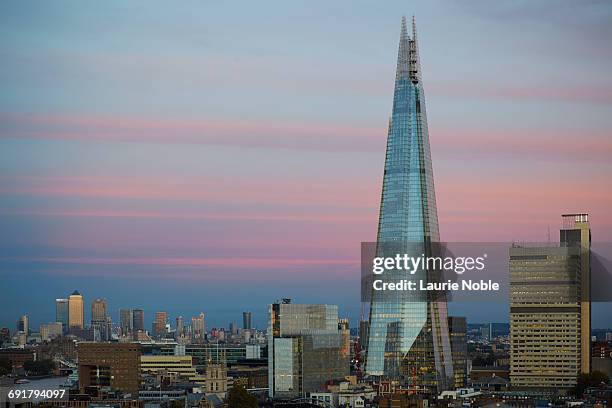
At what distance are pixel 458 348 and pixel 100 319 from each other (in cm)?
5136

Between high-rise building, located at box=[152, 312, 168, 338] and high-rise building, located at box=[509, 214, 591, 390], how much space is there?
214 ft

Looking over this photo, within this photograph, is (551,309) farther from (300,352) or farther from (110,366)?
(110,366)

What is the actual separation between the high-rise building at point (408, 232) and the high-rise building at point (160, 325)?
213 feet

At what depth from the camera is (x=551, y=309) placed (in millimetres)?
106000

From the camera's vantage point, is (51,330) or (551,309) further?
(51,330)

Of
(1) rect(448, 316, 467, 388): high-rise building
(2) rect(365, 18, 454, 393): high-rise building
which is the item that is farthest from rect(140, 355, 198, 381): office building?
(1) rect(448, 316, 467, 388): high-rise building

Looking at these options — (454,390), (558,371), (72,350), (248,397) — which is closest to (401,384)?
(454,390)

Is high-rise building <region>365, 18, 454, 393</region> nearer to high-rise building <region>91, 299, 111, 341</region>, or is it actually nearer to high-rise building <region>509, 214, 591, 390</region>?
high-rise building <region>509, 214, 591, 390</region>

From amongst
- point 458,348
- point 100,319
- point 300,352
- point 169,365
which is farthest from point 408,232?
point 100,319

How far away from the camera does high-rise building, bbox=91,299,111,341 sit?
143375 mm

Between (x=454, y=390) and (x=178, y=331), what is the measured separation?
233 ft

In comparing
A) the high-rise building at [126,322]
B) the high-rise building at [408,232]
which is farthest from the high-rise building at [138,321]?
the high-rise building at [408,232]

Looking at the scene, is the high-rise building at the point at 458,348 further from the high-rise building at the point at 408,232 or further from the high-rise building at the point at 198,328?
the high-rise building at the point at 198,328

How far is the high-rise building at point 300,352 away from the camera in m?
93.6
